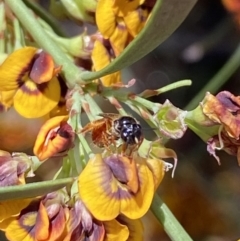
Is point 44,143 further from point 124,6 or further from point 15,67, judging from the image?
point 124,6

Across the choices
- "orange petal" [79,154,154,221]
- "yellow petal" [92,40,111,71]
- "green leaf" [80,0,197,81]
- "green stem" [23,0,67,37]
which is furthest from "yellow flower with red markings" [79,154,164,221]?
Answer: "green stem" [23,0,67,37]

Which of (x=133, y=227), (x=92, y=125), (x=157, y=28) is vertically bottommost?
(x=133, y=227)

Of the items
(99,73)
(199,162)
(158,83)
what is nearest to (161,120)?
(99,73)

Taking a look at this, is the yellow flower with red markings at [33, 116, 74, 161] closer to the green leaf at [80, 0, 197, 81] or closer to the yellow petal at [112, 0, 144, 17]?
the green leaf at [80, 0, 197, 81]

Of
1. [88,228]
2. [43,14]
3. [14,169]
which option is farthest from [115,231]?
[43,14]

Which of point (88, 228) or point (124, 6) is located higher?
point (124, 6)

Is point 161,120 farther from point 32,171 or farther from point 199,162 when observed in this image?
point 199,162

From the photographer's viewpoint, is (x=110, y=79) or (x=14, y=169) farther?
(x=110, y=79)

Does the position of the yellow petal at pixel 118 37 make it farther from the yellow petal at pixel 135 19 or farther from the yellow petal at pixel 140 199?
the yellow petal at pixel 140 199
